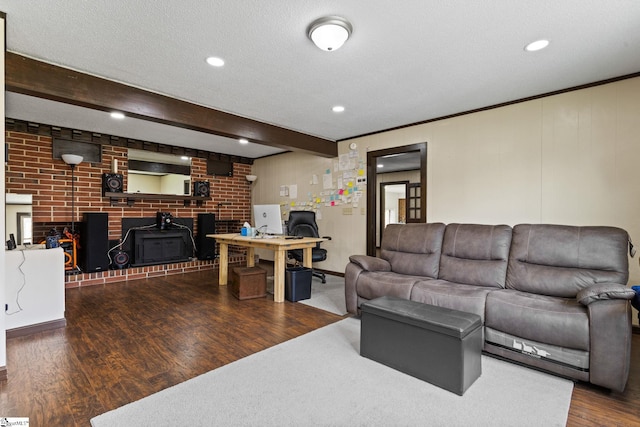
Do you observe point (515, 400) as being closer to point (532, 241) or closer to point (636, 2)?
point (532, 241)

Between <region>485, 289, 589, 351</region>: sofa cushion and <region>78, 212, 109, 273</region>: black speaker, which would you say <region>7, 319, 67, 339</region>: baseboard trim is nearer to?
<region>78, 212, 109, 273</region>: black speaker

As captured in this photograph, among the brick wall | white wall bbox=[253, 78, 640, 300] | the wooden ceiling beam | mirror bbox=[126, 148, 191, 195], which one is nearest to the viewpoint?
the wooden ceiling beam

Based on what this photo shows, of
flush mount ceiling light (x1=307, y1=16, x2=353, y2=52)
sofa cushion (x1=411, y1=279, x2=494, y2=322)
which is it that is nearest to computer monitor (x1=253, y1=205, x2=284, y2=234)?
sofa cushion (x1=411, y1=279, x2=494, y2=322)

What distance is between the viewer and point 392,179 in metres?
8.79

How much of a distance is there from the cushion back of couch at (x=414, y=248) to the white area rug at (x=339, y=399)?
108 centimetres

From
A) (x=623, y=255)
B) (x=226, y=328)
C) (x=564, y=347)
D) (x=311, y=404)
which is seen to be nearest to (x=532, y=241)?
(x=623, y=255)

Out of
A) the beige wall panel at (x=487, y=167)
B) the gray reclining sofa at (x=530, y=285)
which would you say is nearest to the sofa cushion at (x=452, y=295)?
the gray reclining sofa at (x=530, y=285)

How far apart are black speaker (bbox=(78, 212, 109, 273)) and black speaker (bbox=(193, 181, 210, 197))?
5.01 ft

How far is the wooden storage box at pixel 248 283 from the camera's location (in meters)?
3.76

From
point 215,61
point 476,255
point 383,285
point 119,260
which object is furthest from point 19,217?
point 476,255

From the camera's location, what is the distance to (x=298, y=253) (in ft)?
14.8

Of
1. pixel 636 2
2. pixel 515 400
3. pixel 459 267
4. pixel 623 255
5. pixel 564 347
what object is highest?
pixel 636 2

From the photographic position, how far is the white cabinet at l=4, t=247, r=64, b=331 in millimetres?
2688

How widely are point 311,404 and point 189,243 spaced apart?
4.66 metres
